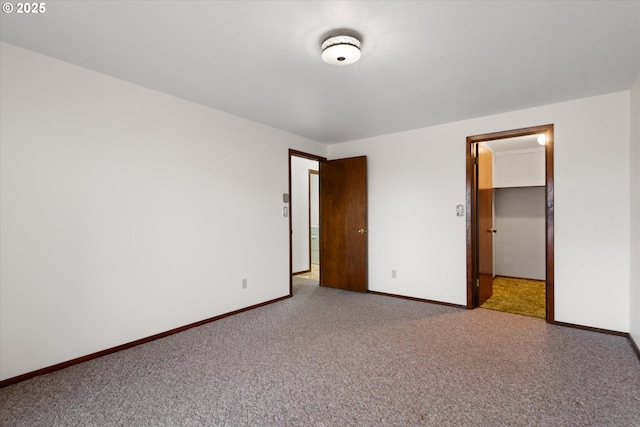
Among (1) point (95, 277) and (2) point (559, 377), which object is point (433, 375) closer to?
(2) point (559, 377)

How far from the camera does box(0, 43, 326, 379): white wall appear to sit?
2.22 m

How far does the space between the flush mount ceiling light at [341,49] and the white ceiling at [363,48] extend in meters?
0.07

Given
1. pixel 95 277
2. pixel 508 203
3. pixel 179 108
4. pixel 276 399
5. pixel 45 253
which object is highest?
pixel 179 108

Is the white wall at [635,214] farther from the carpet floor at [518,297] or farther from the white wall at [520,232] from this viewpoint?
the white wall at [520,232]

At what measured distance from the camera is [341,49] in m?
2.09

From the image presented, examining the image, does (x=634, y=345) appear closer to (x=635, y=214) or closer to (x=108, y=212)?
(x=635, y=214)

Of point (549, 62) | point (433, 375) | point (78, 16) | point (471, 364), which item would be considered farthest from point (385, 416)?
point (78, 16)

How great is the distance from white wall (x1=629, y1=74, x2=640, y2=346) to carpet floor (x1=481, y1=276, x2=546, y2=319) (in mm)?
873

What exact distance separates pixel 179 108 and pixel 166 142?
0.40 m

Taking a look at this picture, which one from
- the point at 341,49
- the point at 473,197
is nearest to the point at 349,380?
the point at 341,49

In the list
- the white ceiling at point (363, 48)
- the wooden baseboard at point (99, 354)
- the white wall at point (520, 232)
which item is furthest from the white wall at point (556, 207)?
the white wall at point (520, 232)

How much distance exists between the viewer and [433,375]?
228cm

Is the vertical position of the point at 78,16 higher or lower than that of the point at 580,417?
higher

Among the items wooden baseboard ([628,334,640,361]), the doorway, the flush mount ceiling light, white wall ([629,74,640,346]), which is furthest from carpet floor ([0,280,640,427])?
the flush mount ceiling light
